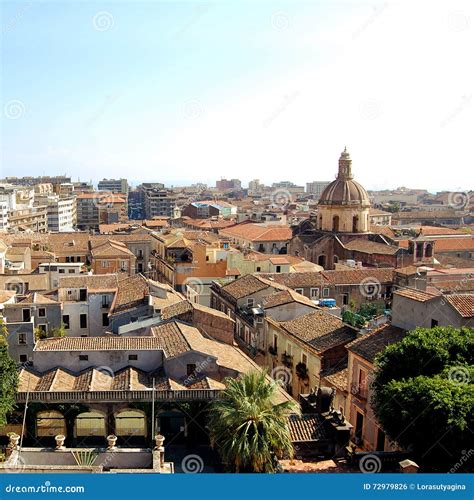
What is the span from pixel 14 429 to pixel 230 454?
12312mm

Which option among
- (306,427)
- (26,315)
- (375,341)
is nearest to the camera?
(306,427)

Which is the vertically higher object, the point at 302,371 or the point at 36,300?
the point at 36,300

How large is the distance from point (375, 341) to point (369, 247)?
4289cm

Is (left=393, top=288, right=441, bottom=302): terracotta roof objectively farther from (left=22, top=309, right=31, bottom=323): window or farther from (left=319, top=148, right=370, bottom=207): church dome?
(left=319, top=148, right=370, bottom=207): church dome

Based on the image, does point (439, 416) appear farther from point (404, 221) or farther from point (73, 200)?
point (73, 200)

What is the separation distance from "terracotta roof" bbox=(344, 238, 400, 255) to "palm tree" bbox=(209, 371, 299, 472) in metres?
47.6

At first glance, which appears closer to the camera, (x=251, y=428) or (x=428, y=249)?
Result: (x=251, y=428)

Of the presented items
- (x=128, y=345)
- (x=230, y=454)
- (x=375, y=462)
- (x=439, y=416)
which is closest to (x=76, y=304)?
(x=128, y=345)

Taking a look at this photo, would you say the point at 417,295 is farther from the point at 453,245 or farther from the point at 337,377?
the point at 453,245

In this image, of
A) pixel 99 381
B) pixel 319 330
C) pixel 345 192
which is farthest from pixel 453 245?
pixel 99 381

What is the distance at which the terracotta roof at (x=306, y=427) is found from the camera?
2433 centimetres

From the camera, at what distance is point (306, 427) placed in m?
25.0

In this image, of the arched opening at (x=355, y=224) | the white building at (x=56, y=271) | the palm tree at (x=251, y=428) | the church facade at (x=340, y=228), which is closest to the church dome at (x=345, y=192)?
the church facade at (x=340, y=228)

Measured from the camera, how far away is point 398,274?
2062 inches
